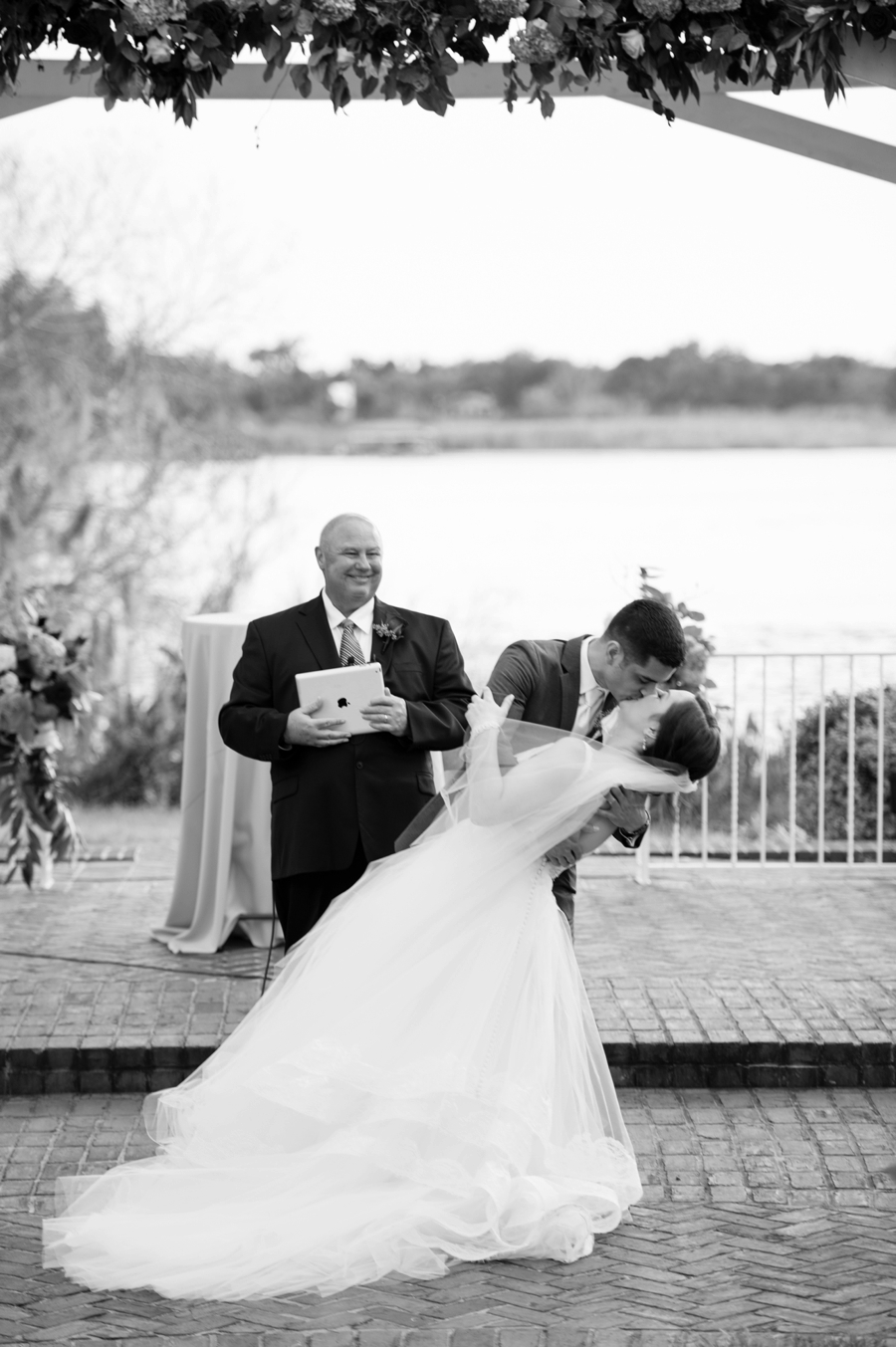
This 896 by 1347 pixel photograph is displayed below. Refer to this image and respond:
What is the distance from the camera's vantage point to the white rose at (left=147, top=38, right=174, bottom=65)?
14.5 feet

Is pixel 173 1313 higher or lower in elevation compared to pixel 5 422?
lower

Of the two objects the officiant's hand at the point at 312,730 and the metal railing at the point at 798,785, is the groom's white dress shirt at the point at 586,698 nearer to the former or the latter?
the officiant's hand at the point at 312,730

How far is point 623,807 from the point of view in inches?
166

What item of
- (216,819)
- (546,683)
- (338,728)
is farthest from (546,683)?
(216,819)

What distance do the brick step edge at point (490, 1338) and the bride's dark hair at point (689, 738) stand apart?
135 cm

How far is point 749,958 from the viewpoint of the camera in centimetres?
651

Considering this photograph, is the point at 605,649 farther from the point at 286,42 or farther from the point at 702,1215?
the point at 286,42

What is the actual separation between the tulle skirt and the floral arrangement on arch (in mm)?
2305

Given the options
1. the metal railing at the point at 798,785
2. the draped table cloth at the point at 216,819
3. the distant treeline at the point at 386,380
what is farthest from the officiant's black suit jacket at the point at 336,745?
the distant treeline at the point at 386,380

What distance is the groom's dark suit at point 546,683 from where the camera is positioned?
4.34m

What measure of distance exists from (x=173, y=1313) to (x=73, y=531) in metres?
10.3

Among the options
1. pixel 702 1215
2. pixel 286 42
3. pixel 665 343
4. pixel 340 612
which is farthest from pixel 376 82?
pixel 665 343

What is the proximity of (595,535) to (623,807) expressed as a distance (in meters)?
12.2

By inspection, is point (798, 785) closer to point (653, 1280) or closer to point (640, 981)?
point (640, 981)
